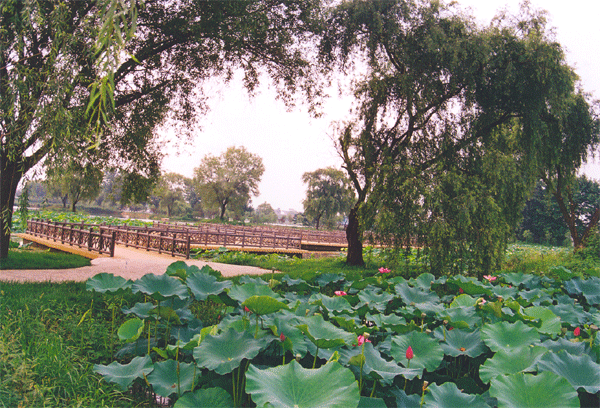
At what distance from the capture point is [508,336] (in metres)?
2.69

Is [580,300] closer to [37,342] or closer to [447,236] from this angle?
[447,236]

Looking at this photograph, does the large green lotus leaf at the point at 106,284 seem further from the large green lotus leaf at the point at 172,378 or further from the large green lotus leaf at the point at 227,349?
the large green lotus leaf at the point at 227,349

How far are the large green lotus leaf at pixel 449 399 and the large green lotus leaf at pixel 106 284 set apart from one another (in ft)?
8.92

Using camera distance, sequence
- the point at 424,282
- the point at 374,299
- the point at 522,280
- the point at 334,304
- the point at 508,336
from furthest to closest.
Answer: the point at 522,280 < the point at 424,282 < the point at 374,299 < the point at 334,304 < the point at 508,336

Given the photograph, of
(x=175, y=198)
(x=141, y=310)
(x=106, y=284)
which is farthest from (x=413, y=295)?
(x=175, y=198)

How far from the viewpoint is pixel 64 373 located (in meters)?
2.87

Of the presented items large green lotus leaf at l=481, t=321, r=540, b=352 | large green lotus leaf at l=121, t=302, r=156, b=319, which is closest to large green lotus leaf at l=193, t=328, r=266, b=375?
large green lotus leaf at l=121, t=302, r=156, b=319

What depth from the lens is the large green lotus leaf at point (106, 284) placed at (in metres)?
3.34

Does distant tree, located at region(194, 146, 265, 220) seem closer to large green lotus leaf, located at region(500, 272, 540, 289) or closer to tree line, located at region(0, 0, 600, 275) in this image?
tree line, located at region(0, 0, 600, 275)


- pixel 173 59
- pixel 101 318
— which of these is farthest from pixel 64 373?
pixel 173 59

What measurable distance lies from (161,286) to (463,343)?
8.51 ft

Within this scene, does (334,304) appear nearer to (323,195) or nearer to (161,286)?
(161,286)

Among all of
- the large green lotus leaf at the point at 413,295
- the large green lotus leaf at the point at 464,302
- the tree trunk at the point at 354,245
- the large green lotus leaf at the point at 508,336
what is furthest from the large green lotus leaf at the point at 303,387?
the tree trunk at the point at 354,245

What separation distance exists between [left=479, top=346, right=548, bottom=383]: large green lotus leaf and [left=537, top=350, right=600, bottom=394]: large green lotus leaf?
0.24ft
